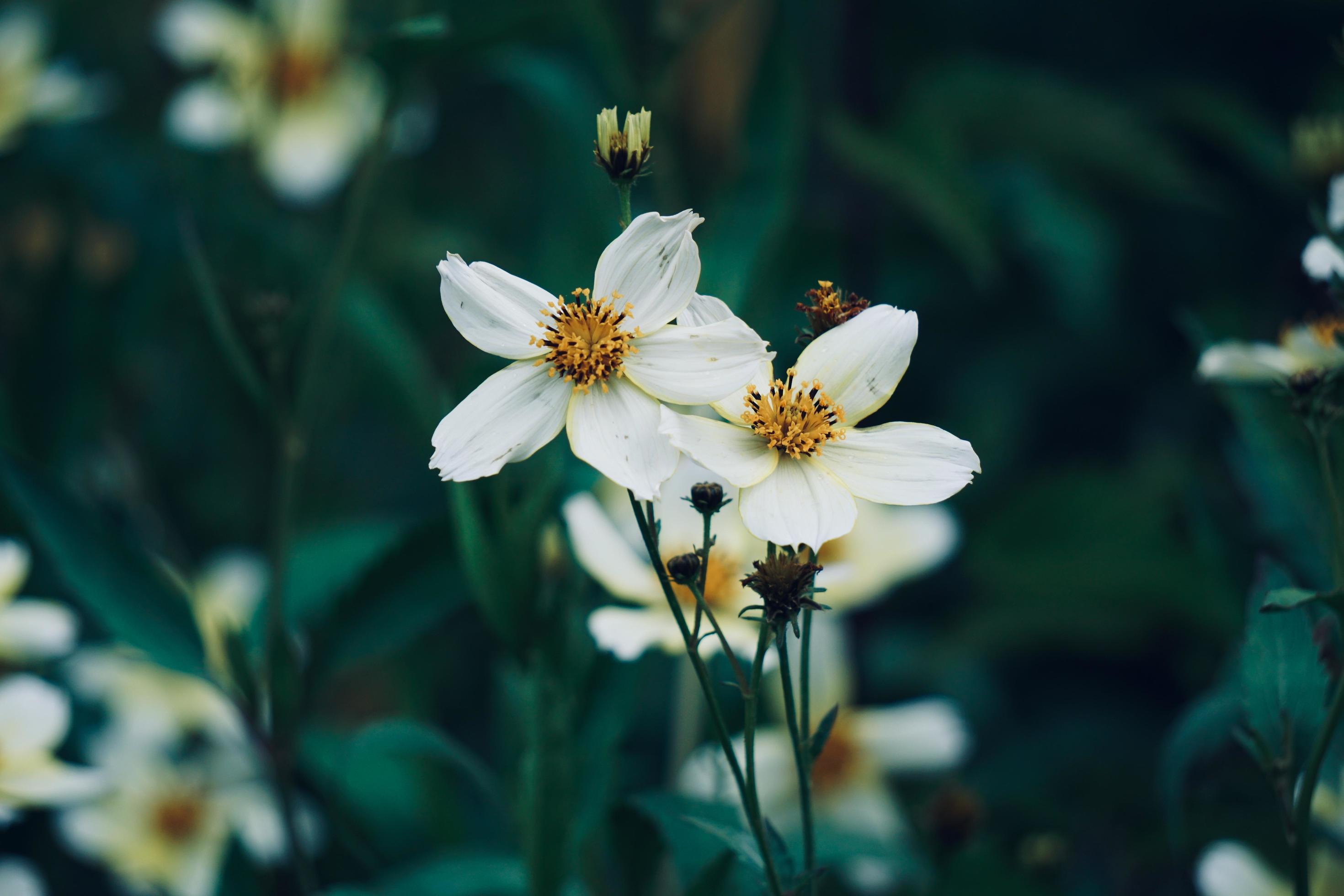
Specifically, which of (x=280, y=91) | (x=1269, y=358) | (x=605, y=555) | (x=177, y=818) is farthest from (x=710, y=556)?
(x=280, y=91)

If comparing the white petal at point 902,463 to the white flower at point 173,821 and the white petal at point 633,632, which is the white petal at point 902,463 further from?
the white flower at point 173,821

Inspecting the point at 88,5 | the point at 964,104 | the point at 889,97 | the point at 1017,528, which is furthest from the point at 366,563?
the point at 88,5

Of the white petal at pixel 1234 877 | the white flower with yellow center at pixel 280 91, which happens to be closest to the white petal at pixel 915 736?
the white petal at pixel 1234 877

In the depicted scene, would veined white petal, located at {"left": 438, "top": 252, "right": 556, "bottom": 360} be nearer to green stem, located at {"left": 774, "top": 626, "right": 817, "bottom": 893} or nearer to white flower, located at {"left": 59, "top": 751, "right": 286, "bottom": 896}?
green stem, located at {"left": 774, "top": 626, "right": 817, "bottom": 893}

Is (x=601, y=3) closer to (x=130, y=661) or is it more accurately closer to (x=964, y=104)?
(x=964, y=104)

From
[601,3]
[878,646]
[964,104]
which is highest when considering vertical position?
[601,3]

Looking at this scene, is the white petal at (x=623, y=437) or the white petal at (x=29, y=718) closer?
the white petal at (x=623, y=437)
